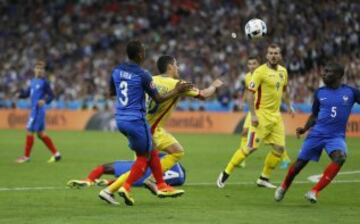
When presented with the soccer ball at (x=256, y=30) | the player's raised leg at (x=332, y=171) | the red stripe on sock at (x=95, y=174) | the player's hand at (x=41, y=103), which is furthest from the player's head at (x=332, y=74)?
the player's hand at (x=41, y=103)

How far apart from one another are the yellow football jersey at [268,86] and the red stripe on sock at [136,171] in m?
4.12

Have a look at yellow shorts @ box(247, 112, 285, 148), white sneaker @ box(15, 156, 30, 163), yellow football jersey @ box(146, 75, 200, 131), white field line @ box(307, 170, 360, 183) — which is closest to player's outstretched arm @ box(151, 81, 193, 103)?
yellow football jersey @ box(146, 75, 200, 131)

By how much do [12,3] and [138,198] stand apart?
121 feet

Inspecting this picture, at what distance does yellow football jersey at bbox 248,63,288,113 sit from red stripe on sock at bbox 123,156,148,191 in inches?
162

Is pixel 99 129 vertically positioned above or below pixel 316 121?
below

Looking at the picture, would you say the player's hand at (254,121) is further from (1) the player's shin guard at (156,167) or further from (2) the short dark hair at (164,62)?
(1) the player's shin guard at (156,167)

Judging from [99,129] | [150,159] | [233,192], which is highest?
[150,159]

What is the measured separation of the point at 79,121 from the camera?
3991cm

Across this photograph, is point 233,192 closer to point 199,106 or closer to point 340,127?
point 340,127

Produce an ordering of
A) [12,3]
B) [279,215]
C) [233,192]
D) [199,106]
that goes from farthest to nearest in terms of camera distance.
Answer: [12,3] < [199,106] < [233,192] < [279,215]

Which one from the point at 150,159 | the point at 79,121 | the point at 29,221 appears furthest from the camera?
the point at 79,121

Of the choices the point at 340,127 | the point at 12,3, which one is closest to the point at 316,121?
the point at 340,127

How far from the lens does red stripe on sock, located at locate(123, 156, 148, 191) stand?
12422 millimetres

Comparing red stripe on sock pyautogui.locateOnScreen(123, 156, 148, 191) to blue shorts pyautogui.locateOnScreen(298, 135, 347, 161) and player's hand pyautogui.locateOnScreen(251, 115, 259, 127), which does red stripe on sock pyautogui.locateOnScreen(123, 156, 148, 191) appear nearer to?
blue shorts pyautogui.locateOnScreen(298, 135, 347, 161)
